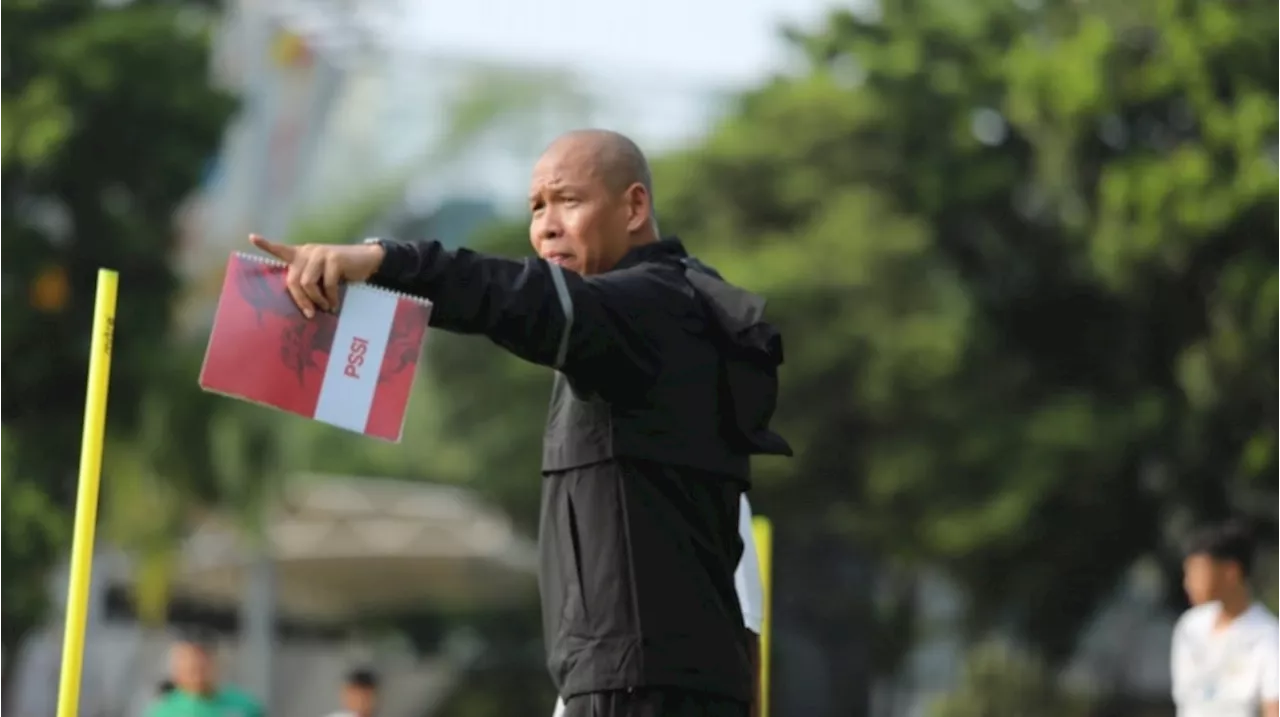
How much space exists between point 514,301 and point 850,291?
85.2 feet

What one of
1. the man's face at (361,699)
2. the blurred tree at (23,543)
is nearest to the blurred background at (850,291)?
the blurred tree at (23,543)

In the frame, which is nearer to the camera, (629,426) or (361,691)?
(629,426)

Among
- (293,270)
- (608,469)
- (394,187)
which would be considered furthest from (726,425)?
(394,187)

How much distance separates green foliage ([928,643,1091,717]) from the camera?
30766 mm

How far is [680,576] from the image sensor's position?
449 centimetres

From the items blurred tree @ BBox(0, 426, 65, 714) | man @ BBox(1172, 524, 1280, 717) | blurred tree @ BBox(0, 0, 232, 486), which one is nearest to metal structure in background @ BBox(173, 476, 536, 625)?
blurred tree @ BBox(0, 0, 232, 486)

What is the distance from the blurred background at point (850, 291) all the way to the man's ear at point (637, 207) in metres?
17.3

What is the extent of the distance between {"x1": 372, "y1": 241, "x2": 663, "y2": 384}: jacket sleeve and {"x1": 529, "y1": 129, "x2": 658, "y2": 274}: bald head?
0.35 metres

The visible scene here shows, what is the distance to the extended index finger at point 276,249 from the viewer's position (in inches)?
161

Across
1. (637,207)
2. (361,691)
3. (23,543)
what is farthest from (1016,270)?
(637,207)

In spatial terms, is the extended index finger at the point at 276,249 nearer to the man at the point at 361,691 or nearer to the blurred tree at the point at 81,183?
the man at the point at 361,691

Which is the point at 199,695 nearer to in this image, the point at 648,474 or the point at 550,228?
the point at 550,228

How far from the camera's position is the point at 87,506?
177 inches

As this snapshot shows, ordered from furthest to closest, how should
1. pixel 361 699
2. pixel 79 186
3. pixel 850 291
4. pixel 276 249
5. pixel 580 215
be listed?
pixel 850 291
pixel 79 186
pixel 361 699
pixel 580 215
pixel 276 249
